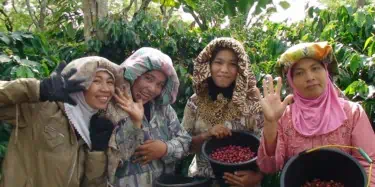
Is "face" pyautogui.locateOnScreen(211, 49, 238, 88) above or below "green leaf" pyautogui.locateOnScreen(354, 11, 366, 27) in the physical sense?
below

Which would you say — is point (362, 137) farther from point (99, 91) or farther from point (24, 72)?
point (24, 72)

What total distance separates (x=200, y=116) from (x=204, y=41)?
6.55 feet

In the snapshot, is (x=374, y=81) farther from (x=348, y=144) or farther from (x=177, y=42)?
(x=177, y=42)

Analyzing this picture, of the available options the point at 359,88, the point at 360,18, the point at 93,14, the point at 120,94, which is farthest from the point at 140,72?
the point at 93,14

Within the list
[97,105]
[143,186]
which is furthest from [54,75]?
[143,186]

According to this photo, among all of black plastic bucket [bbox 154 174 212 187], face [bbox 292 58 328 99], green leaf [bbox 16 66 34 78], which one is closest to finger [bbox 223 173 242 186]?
black plastic bucket [bbox 154 174 212 187]

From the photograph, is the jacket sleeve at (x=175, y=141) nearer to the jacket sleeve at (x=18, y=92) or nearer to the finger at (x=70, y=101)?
the finger at (x=70, y=101)

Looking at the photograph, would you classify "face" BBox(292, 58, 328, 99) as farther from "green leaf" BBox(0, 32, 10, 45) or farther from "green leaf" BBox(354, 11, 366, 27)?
"green leaf" BBox(0, 32, 10, 45)

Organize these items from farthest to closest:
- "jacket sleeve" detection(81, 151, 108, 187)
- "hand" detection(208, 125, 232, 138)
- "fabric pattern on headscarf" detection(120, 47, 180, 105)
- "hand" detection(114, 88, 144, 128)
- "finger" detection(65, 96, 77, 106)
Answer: "hand" detection(208, 125, 232, 138)
"fabric pattern on headscarf" detection(120, 47, 180, 105)
"hand" detection(114, 88, 144, 128)
"jacket sleeve" detection(81, 151, 108, 187)
"finger" detection(65, 96, 77, 106)

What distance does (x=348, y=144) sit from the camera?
2441mm

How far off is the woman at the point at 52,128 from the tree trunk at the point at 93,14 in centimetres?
222

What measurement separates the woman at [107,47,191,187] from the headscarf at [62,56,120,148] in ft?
0.54

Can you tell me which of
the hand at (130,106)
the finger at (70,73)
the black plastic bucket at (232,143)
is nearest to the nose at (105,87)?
the hand at (130,106)

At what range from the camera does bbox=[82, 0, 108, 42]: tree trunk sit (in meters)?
4.68
